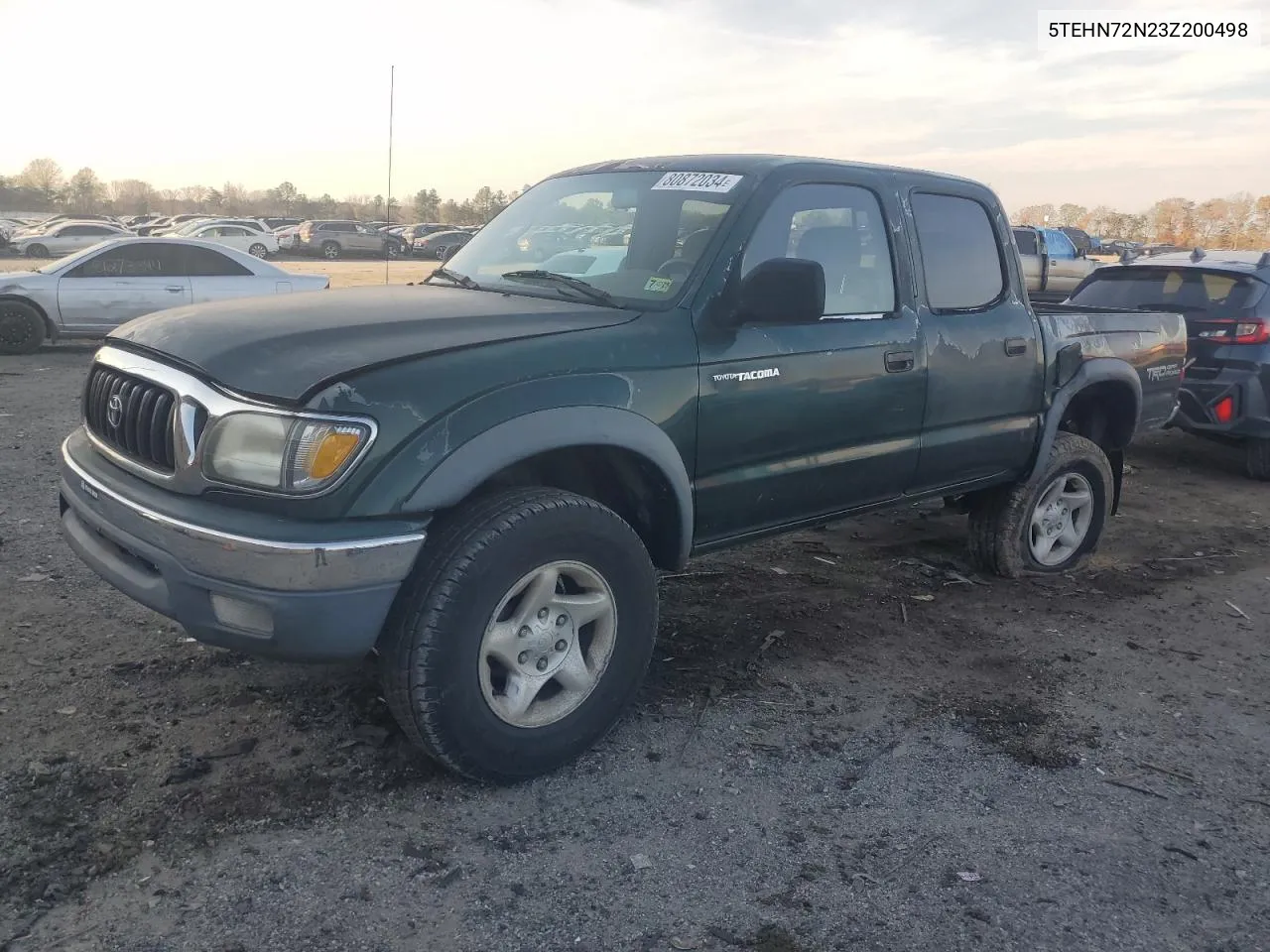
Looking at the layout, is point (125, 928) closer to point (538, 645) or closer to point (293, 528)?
point (293, 528)

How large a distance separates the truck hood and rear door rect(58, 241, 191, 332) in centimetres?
935

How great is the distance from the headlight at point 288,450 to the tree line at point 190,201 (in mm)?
64998

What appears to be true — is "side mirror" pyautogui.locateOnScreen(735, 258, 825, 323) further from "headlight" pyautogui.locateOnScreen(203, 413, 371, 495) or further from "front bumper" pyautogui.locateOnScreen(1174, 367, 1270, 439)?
"front bumper" pyautogui.locateOnScreen(1174, 367, 1270, 439)

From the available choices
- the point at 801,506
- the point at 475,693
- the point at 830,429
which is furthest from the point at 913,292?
the point at 475,693

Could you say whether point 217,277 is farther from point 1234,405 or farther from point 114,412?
point 1234,405

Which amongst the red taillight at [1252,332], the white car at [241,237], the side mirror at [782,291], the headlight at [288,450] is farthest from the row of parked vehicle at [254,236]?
the headlight at [288,450]

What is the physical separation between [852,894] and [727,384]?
1653 mm

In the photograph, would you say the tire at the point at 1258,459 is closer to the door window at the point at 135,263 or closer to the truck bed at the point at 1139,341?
the truck bed at the point at 1139,341

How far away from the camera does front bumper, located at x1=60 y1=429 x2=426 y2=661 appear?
263 cm

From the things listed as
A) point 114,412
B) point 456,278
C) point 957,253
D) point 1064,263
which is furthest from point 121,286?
point 1064,263

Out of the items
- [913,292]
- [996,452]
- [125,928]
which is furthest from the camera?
[996,452]

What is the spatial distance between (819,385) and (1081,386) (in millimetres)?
1992

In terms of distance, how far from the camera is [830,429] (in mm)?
3871

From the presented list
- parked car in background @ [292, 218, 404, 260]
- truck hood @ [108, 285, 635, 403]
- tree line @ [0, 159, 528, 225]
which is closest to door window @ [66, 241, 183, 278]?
truck hood @ [108, 285, 635, 403]
